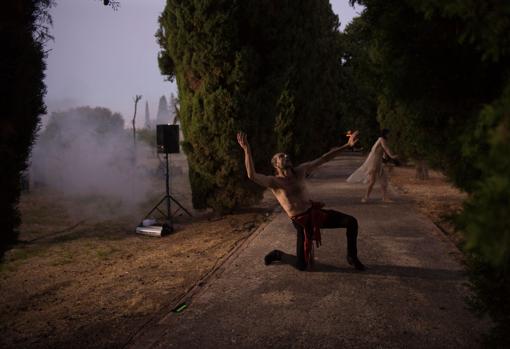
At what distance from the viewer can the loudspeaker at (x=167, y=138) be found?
36.9 ft

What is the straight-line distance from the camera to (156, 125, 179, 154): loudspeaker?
11234 millimetres

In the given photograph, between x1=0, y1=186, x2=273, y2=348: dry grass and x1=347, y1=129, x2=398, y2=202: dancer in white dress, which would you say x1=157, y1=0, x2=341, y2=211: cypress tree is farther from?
x1=347, y1=129, x2=398, y2=202: dancer in white dress

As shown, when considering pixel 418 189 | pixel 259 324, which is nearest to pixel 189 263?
pixel 259 324

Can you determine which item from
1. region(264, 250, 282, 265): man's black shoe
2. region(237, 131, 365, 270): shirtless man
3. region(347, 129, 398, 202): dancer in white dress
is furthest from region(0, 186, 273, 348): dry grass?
region(347, 129, 398, 202): dancer in white dress

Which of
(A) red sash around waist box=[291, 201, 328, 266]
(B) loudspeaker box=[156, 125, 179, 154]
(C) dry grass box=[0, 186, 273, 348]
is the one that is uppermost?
(B) loudspeaker box=[156, 125, 179, 154]

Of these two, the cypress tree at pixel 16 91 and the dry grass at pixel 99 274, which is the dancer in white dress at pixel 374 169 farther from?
the cypress tree at pixel 16 91

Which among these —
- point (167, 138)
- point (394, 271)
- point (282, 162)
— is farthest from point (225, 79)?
point (394, 271)

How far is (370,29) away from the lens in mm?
3881

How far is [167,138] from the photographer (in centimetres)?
1126

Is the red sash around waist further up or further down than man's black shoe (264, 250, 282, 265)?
further up

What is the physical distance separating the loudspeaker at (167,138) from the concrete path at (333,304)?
474cm

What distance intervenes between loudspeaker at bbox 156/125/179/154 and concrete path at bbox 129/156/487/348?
4.74m

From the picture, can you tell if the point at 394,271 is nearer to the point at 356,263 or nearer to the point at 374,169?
the point at 356,263

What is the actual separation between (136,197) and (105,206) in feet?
6.03
